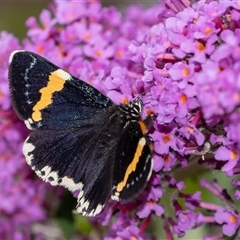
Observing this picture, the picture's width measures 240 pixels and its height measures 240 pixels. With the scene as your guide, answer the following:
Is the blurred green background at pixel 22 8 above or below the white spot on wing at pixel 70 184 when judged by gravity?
below

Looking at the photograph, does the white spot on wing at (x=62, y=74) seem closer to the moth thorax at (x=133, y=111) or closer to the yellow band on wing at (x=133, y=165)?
the moth thorax at (x=133, y=111)

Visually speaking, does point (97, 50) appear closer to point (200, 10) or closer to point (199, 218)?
point (200, 10)

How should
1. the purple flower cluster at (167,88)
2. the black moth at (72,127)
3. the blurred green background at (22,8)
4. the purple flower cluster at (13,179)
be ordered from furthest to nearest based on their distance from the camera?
the blurred green background at (22,8)
the purple flower cluster at (13,179)
the black moth at (72,127)
the purple flower cluster at (167,88)

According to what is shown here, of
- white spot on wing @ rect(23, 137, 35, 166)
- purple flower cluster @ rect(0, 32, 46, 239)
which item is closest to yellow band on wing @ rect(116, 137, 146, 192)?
white spot on wing @ rect(23, 137, 35, 166)

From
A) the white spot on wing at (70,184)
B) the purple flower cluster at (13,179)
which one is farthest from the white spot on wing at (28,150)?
the purple flower cluster at (13,179)

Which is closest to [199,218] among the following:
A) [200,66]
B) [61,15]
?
[200,66]

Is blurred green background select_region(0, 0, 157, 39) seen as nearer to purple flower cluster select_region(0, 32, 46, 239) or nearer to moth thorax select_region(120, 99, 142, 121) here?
purple flower cluster select_region(0, 32, 46, 239)

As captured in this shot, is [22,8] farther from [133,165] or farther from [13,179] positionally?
[133,165]
